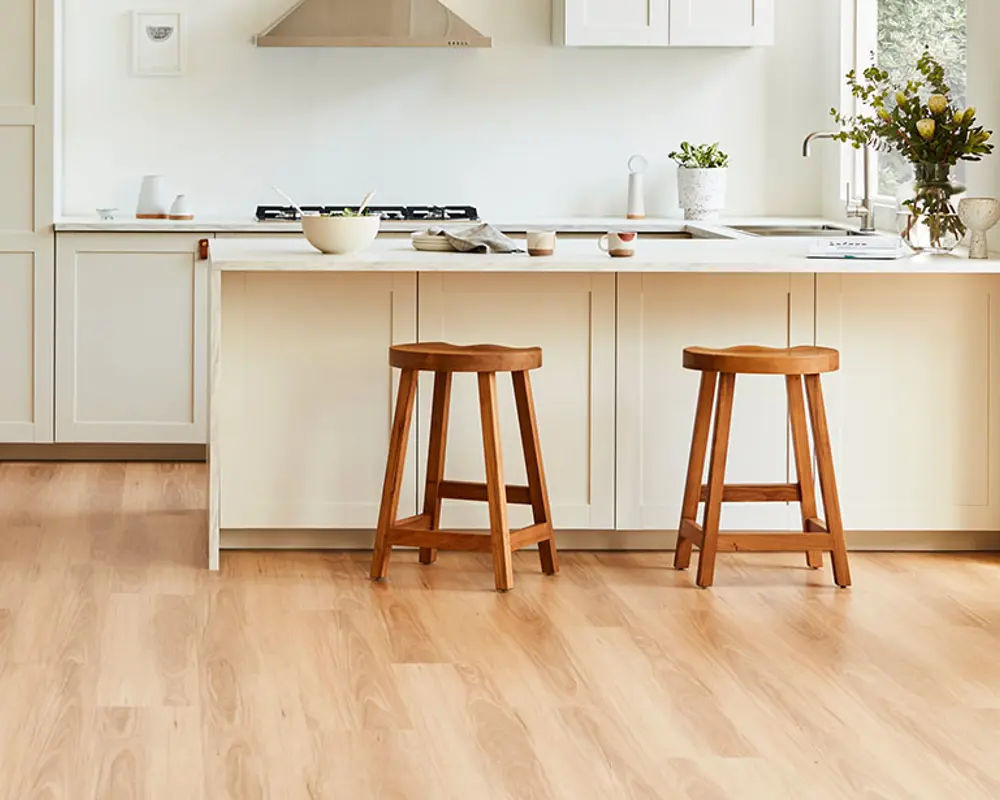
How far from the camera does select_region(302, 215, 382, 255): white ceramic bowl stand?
4.03m

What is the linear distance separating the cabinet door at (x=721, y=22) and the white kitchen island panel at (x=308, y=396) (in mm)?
2464

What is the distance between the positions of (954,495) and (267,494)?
6.22 feet

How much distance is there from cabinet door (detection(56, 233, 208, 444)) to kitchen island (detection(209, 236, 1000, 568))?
1.58 metres

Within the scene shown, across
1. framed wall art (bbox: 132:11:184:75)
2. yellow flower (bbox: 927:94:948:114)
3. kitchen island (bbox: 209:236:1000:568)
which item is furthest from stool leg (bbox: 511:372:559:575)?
framed wall art (bbox: 132:11:184:75)

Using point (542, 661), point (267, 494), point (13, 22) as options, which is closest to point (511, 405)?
point (267, 494)

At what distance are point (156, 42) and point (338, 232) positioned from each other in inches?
103

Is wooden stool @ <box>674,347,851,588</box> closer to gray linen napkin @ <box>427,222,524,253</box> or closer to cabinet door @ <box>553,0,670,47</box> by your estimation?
gray linen napkin @ <box>427,222,524,253</box>

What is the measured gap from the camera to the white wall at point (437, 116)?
6.26 meters

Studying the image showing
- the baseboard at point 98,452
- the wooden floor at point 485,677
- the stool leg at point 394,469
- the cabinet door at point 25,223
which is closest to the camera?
the wooden floor at point 485,677

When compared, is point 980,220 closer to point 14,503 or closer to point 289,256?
point 289,256

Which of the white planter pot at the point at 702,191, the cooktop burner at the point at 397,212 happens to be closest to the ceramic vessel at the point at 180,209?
the cooktop burner at the point at 397,212

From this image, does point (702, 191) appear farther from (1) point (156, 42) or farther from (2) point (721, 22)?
(1) point (156, 42)

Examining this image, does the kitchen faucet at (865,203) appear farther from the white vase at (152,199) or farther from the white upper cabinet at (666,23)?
the white vase at (152,199)

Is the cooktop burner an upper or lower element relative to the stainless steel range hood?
lower
